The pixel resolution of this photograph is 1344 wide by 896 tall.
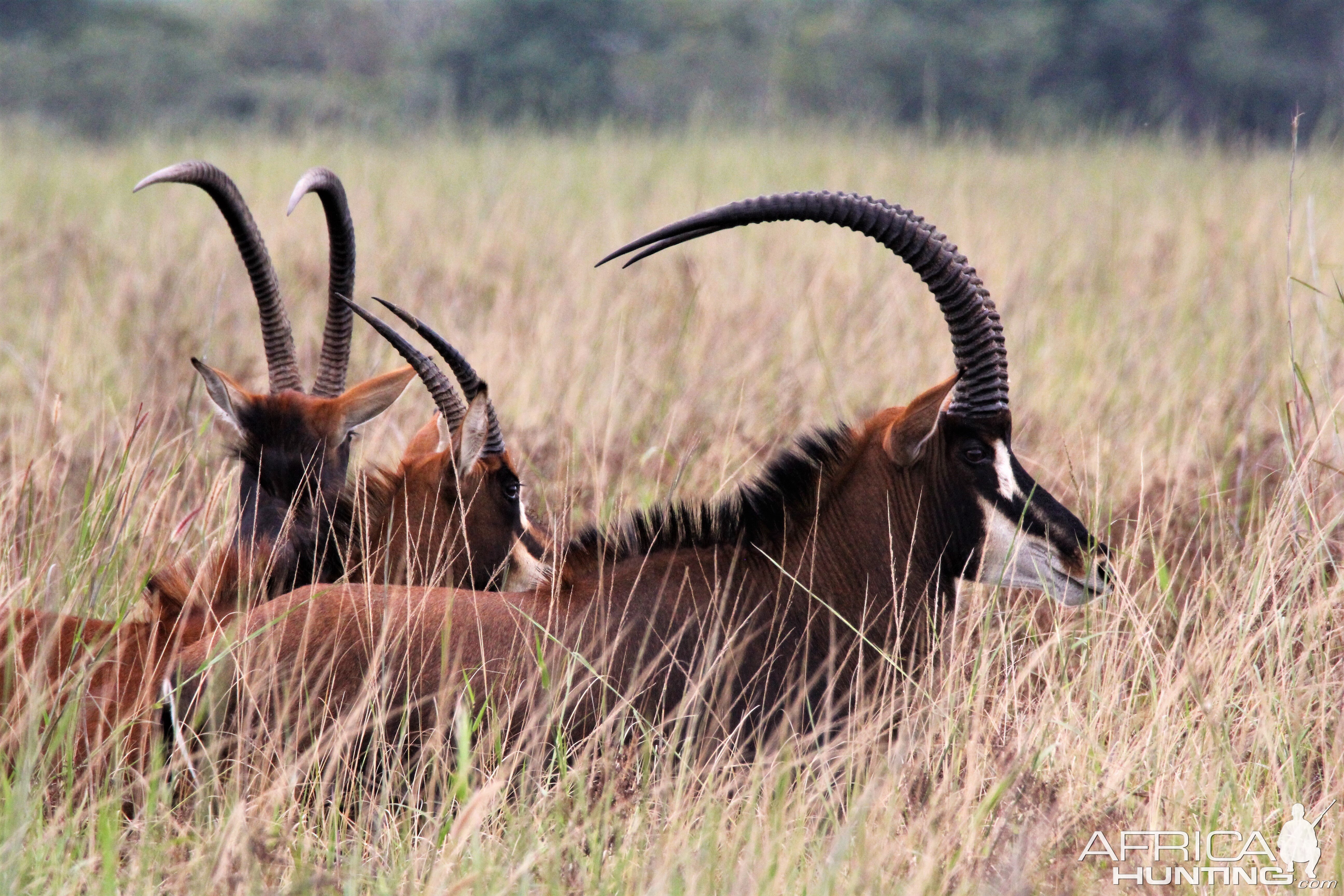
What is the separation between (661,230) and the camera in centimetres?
350

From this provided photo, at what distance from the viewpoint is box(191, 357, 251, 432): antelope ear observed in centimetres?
474

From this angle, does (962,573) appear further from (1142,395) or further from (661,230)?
(1142,395)

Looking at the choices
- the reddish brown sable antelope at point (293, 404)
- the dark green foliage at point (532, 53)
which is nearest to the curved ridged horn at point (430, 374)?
the reddish brown sable antelope at point (293, 404)

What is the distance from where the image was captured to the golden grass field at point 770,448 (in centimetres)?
285

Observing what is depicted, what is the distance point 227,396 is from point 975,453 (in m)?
2.48

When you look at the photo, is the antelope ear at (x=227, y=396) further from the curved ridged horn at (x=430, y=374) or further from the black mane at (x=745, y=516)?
the black mane at (x=745, y=516)

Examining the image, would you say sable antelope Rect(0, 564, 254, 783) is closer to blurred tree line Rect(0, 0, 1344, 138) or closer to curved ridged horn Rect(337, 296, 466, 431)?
curved ridged horn Rect(337, 296, 466, 431)

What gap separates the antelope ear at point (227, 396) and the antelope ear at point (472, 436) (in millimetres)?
920

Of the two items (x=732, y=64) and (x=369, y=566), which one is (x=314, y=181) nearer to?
(x=369, y=566)

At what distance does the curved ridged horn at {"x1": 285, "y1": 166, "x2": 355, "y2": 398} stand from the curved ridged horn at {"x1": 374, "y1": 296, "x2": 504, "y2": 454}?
97cm

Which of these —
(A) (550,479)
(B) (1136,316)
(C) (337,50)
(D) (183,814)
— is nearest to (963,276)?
(D) (183,814)

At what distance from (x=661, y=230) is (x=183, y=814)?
168 cm

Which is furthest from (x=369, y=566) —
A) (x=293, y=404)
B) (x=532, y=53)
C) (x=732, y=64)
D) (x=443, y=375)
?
(x=732, y=64)

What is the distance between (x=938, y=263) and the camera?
11.7 feet
